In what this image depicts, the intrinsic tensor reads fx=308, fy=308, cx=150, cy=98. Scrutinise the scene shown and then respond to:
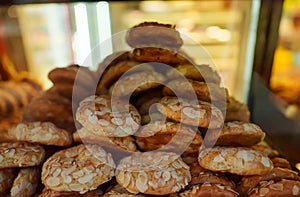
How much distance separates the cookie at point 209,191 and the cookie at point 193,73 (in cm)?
23

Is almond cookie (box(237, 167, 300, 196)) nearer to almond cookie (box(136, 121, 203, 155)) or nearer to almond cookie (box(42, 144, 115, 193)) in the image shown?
almond cookie (box(136, 121, 203, 155))

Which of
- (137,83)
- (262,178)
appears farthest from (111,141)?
(262,178)

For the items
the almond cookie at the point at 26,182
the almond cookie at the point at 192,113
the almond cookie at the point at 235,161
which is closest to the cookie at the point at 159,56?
the almond cookie at the point at 192,113

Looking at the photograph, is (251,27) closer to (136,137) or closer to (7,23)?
(136,137)

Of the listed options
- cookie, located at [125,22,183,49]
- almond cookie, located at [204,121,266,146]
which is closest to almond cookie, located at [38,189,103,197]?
almond cookie, located at [204,121,266,146]

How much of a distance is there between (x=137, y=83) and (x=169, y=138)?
0.15m

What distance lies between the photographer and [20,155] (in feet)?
1.95

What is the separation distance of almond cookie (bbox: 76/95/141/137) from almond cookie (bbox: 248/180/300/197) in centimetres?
25

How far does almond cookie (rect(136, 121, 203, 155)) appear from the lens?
58 centimetres

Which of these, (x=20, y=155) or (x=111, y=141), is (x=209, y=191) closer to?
(x=111, y=141)

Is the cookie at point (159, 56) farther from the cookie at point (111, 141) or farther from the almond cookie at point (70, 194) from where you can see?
the almond cookie at point (70, 194)

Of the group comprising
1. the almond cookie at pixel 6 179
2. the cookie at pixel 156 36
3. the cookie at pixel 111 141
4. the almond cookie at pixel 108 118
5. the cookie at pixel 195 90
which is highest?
the cookie at pixel 156 36

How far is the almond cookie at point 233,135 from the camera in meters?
0.61

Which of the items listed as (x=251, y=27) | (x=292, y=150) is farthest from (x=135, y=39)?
(x=251, y=27)
